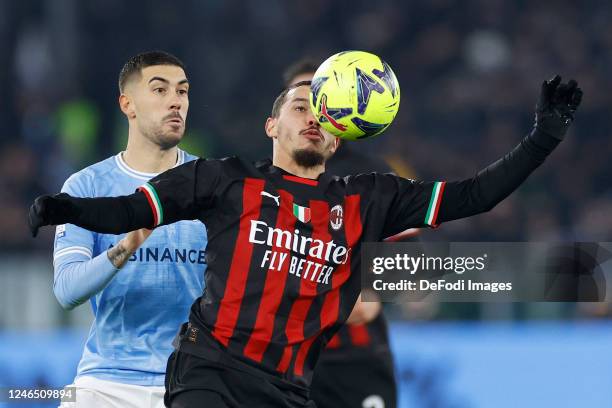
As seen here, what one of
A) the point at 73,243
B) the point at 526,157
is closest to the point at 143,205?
the point at 73,243

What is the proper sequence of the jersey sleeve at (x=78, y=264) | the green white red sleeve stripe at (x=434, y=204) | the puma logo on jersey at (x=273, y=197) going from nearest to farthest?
the puma logo on jersey at (x=273, y=197) → the green white red sleeve stripe at (x=434, y=204) → the jersey sleeve at (x=78, y=264)

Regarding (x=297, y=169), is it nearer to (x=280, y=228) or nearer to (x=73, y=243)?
(x=280, y=228)

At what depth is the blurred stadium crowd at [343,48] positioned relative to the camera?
11.3 metres

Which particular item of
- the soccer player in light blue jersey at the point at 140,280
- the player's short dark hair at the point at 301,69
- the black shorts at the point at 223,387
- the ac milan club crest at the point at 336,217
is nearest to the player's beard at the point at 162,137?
the soccer player in light blue jersey at the point at 140,280

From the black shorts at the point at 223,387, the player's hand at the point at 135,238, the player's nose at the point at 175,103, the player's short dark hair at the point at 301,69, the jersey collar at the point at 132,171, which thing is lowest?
the black shorts at the point at 223,387

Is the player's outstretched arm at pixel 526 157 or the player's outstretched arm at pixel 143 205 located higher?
the player's outstretched arm at pixel 526 157

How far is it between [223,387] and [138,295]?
0.92m

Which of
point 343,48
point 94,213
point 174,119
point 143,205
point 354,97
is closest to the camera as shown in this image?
point 94,213

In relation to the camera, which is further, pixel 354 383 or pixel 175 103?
pixel 354 383

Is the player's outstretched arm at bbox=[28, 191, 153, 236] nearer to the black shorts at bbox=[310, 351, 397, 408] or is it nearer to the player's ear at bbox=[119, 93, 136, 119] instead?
the player's ear at bbox=[119, 93, 136, 119]

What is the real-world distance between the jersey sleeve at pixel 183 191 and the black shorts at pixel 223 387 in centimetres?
49

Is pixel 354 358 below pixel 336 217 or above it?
below

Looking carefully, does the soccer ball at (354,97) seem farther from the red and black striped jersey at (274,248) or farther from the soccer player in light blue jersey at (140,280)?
the soccer player in light blue jersey at (140,280)

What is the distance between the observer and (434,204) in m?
4.33
